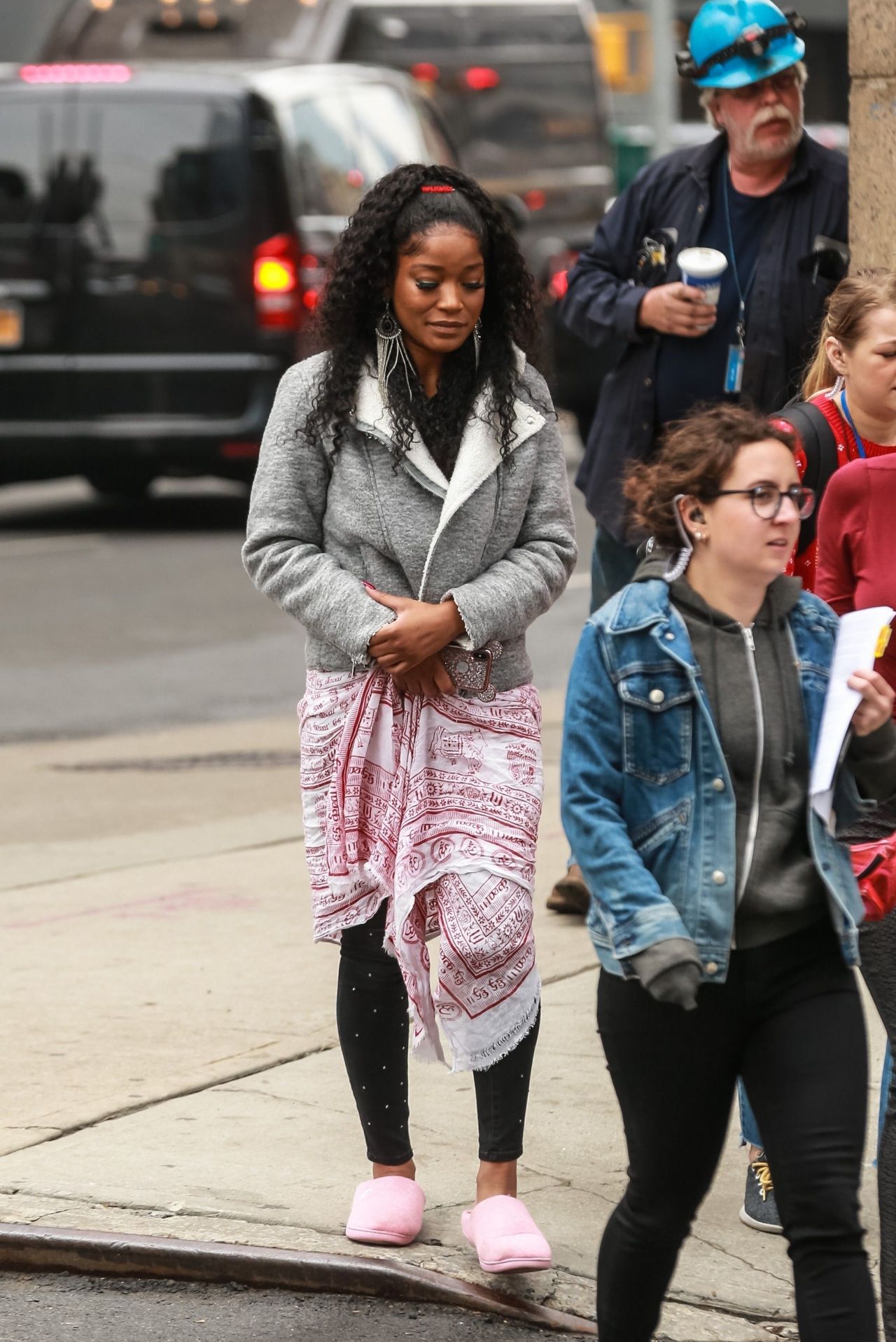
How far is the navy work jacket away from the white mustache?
0.16 metres

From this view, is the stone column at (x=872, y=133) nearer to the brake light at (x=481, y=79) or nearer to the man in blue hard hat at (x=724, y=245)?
the man in blue hard hat at (x=724, y=245)

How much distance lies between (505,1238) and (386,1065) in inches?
15.0

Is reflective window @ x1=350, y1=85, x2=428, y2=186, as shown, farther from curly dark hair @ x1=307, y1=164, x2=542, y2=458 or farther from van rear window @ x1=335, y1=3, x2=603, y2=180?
curly dark hair @ x1=307, y1=164, x2=542, y2=458

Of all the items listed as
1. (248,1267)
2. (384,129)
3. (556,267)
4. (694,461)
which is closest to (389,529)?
(694,461)

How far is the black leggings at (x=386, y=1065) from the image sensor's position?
384cm

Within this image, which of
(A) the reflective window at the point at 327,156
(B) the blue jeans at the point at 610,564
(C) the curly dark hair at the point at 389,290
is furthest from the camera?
(A) the reflective window at the point at 327,156

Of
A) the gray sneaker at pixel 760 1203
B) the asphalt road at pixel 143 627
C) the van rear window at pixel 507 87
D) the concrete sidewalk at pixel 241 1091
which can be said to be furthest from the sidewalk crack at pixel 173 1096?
the van rear window at pixel 507 87

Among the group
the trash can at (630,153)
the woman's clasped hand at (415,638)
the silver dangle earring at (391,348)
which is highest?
the silver dangle earring at (391,348)

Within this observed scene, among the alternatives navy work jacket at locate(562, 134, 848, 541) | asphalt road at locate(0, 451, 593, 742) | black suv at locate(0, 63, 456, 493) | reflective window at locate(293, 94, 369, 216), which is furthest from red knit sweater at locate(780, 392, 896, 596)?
reflective window at locate(293, 94, 369, 216)

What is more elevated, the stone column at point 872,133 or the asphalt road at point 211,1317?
the stone column at point 872,133

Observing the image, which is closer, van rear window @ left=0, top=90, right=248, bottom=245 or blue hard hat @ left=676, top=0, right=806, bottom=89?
blue hard hat @ left=676, top=0, right=806, bottom=89

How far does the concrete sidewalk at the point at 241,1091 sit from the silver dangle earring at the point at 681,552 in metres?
1.27

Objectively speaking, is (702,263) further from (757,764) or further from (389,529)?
(757,764)

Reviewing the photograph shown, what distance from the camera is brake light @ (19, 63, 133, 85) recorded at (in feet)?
46.1
